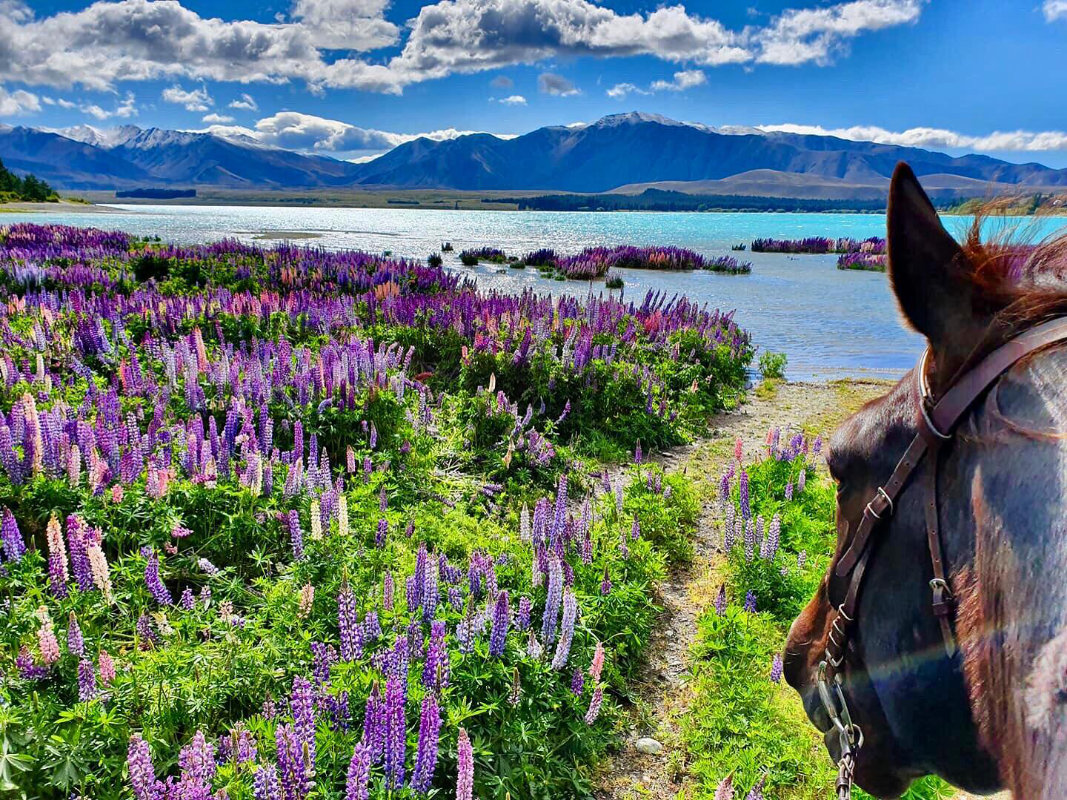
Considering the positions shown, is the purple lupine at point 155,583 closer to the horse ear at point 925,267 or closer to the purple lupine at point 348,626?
the purple lupine at point 348,626

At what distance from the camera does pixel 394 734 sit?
2.77m

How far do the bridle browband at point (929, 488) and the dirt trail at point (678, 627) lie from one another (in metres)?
2.77

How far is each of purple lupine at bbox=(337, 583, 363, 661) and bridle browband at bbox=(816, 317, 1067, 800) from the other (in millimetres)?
2322

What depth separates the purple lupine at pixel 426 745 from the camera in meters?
2.74

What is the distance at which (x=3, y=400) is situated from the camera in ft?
21.8

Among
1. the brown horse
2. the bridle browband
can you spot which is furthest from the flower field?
the brown horse

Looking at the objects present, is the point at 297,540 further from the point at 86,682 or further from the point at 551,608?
the point at 551,608

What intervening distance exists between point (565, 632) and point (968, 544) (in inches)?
128

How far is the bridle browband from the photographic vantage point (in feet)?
3.93

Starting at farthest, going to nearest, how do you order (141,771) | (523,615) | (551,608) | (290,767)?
(523,615), (551,608), (290,767), (141,771)

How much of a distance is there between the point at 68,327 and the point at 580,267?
22.1 metres

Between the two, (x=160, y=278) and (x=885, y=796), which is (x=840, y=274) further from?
(x=885, y=796)

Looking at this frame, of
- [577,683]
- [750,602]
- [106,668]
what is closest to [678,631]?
[750,602]

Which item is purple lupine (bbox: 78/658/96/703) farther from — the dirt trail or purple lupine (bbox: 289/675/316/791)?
the dirt trail
